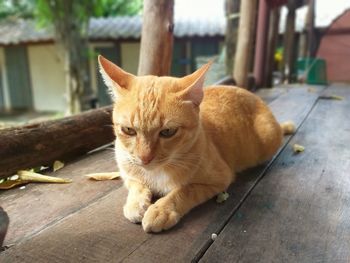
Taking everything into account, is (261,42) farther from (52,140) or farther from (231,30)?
(52,140)

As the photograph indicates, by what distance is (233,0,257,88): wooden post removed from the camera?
4.14 m

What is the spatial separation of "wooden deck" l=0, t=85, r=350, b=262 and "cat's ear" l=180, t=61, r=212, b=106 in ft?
1.56

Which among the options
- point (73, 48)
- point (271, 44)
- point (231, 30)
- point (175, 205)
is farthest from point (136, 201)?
point (73, 48)

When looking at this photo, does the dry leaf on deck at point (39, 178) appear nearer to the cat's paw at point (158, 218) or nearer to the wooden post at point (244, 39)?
the cat's paw at point (158, 218)

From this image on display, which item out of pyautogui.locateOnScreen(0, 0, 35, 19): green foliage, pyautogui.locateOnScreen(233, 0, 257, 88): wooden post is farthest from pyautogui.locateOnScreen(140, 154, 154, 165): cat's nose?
pyautogui.locateOnScreen(0, 0, 35, 19): green foliage

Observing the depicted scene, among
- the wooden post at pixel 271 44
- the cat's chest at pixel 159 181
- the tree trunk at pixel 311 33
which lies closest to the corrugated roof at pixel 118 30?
the tree trunk at pixel 311 33

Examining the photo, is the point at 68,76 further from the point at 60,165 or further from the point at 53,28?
the point at 60,165

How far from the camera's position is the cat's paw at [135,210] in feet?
4.57

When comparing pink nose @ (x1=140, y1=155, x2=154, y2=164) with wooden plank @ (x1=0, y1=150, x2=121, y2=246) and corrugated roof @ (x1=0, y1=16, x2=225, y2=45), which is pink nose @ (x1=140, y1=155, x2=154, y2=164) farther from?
corrugated roof @ (x1=0, y1=16, x2=225, y2=45)

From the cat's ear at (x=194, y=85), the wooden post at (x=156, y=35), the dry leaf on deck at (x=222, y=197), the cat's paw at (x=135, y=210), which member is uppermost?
the wooden post at (x=156, y=35)

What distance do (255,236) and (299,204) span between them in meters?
0.38

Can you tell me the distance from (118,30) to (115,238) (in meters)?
9.79

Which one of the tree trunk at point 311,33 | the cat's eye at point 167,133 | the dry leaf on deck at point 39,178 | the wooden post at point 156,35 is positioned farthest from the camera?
the tree trunk at point 311,33

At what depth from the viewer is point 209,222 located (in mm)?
1408
